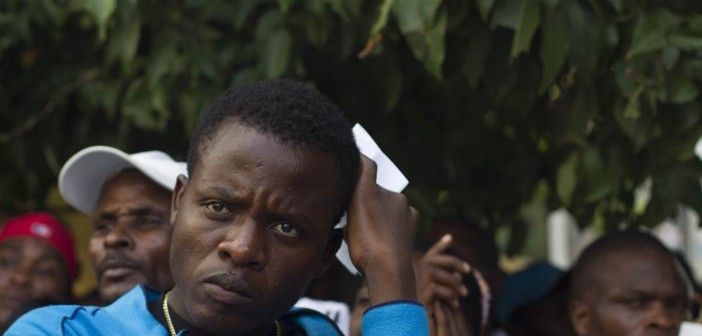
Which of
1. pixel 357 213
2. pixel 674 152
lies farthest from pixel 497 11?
pixel 357 213

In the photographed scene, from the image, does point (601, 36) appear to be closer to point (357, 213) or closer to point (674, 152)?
point (674, 152)

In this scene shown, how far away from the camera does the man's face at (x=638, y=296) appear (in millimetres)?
3752

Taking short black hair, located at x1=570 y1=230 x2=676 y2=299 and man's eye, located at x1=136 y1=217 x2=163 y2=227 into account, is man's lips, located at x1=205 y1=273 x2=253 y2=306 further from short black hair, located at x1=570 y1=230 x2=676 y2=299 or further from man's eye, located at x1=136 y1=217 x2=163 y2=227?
short black hair, located at x1=570 y1=230 x2=676 y2=299

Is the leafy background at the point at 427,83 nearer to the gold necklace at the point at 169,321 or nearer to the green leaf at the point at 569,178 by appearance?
the green leaf at the point at 569,178

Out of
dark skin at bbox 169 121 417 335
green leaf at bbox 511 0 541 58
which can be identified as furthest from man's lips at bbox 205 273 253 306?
green leaf at bbox 511 0 541 58

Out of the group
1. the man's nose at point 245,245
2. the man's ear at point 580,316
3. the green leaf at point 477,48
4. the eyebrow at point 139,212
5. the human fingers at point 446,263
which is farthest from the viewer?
the man's ear at point 580,316

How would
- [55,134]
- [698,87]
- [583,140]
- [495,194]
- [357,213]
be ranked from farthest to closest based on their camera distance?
[495,194]
[55,134]
[583,140]
[698,87]
[357,213]

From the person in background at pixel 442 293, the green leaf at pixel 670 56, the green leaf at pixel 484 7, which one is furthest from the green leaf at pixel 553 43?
the person in background at pixel 442 293

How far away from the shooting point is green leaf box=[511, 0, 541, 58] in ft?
10.1

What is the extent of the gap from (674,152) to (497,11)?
0.75 m

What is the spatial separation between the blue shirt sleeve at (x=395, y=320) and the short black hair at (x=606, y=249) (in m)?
1.77

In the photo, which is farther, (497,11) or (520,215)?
(520,215)

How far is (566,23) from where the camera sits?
320 centimetres

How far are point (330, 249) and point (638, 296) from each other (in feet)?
5.65
